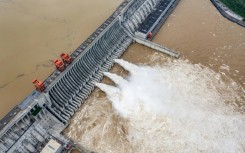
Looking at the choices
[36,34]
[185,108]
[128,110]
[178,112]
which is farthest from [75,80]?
[185,108]

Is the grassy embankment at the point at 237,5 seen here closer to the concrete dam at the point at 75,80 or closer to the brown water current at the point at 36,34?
the concrete dam at the point at 75,80

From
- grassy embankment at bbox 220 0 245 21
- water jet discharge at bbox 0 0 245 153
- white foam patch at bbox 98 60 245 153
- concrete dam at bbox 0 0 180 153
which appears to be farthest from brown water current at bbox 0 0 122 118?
grassy embankment at bbox 220 0 245 21

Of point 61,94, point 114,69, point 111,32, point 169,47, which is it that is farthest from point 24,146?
point 169,47

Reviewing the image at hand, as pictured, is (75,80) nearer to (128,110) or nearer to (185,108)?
(128,110)

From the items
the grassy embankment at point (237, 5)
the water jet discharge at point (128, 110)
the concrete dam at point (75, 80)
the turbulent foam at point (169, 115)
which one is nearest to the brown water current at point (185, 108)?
the turbulent foam at point (169, 115)

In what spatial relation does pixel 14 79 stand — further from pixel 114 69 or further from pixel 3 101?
pixel 114 69

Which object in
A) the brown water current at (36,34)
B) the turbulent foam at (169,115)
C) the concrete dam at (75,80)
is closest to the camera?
the concrete dam at (75,80)

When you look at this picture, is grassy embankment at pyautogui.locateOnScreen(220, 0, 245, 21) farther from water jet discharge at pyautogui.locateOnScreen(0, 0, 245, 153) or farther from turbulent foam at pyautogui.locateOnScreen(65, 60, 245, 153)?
turbulent foam at pyautogui.locateOnScreen(65, 60, 245, 153)
